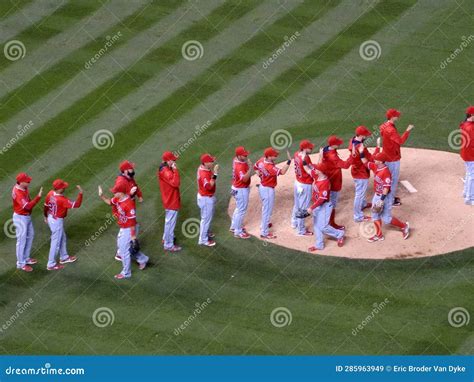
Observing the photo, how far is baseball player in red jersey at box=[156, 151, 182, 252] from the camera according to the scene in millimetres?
23938

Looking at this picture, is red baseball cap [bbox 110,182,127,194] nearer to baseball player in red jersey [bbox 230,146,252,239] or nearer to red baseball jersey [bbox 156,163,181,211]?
red baseball jersey [bbox 156,163,181,211]

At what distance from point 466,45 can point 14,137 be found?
11249 millimetres

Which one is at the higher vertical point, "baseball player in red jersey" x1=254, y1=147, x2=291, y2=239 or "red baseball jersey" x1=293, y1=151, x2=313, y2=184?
"red baseball jersey" x1=293, y1=151, x2=313, y2=184

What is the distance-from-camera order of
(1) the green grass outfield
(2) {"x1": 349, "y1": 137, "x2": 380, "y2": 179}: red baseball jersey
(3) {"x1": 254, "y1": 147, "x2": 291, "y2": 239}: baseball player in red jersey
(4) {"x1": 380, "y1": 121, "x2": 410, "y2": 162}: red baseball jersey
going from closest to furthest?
(1) the green grass outfield
(3) {"x1": 254, "y1": 147, "x2": 291, "y2": 239}: baseball player in red jersey
(2) {"x1": 349, "y1": 137, "x2": 380, "y2": 179}: red baseball jersey
(4) {"x1": 380, "y1": 121, "x2": 410, "y2": 162}: red baseball jersey

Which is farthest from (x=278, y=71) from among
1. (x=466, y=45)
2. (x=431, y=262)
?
(x=431, y=262)

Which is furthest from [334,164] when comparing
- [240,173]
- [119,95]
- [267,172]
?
[119,95]

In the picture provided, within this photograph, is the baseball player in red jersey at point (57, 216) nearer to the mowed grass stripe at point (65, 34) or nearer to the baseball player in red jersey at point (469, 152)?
the mowed grass stripe at point (65, 34)

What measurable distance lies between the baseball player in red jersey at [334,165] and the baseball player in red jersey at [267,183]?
753 millimetres

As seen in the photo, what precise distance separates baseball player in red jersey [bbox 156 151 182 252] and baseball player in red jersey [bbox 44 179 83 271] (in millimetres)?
1594

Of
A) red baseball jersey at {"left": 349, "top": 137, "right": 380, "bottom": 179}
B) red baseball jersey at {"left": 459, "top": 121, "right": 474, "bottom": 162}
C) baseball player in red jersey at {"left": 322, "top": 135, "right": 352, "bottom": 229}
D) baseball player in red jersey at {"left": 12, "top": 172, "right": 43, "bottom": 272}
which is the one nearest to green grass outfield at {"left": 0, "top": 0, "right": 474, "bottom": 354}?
baseball player in red jersey at {"left": 12, "top": 172, "right": 43, "bottom": 272}

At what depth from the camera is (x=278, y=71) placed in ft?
101

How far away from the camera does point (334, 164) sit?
24.3 metres

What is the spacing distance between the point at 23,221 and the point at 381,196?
264 inches

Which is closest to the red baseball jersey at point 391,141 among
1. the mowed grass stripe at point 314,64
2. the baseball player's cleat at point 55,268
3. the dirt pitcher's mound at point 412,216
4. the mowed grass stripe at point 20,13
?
the dirt pitcher's mound at point 412,216
